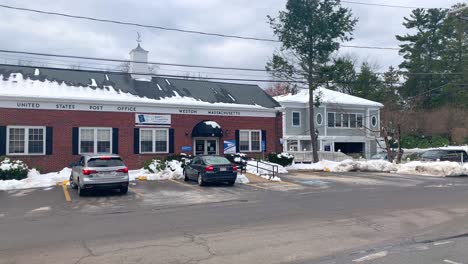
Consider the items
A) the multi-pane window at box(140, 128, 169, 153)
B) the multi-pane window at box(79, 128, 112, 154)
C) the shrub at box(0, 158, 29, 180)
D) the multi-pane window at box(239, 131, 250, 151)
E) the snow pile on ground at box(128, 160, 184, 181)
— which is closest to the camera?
the shrub at box(0, 158, 29, 180)

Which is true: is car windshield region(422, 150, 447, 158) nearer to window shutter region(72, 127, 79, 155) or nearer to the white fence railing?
the white fence railing

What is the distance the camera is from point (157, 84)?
31531 millimetres

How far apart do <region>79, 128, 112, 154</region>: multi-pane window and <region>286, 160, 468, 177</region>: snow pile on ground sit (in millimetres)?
12877

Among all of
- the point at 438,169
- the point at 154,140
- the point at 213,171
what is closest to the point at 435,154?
the point at 438,169

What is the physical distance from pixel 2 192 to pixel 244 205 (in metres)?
11.5

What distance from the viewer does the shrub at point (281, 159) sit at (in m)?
30.9

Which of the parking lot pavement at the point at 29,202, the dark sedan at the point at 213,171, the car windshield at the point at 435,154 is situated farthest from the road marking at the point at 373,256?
the car windshield at the point at 435,154

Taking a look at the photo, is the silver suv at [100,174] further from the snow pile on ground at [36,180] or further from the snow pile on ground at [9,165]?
the snow pile on ground at [9,165]

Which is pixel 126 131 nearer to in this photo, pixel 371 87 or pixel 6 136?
pixel 6 136

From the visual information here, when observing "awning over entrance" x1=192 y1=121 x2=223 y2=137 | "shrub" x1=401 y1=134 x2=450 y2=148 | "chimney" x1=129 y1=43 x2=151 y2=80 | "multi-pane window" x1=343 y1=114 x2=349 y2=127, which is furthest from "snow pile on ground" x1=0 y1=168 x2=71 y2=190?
"shrub" x1=401 y1=134 x2=450 y2=148

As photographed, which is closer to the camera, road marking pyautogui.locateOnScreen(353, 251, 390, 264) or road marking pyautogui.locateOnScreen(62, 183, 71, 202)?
road marking pyautogui.locateOnScreen(353, 251, 390, 264)

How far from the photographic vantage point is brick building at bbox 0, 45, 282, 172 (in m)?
24.9

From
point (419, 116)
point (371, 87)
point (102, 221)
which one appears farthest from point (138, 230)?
point (371, 87)

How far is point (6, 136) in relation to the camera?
79.4ft
